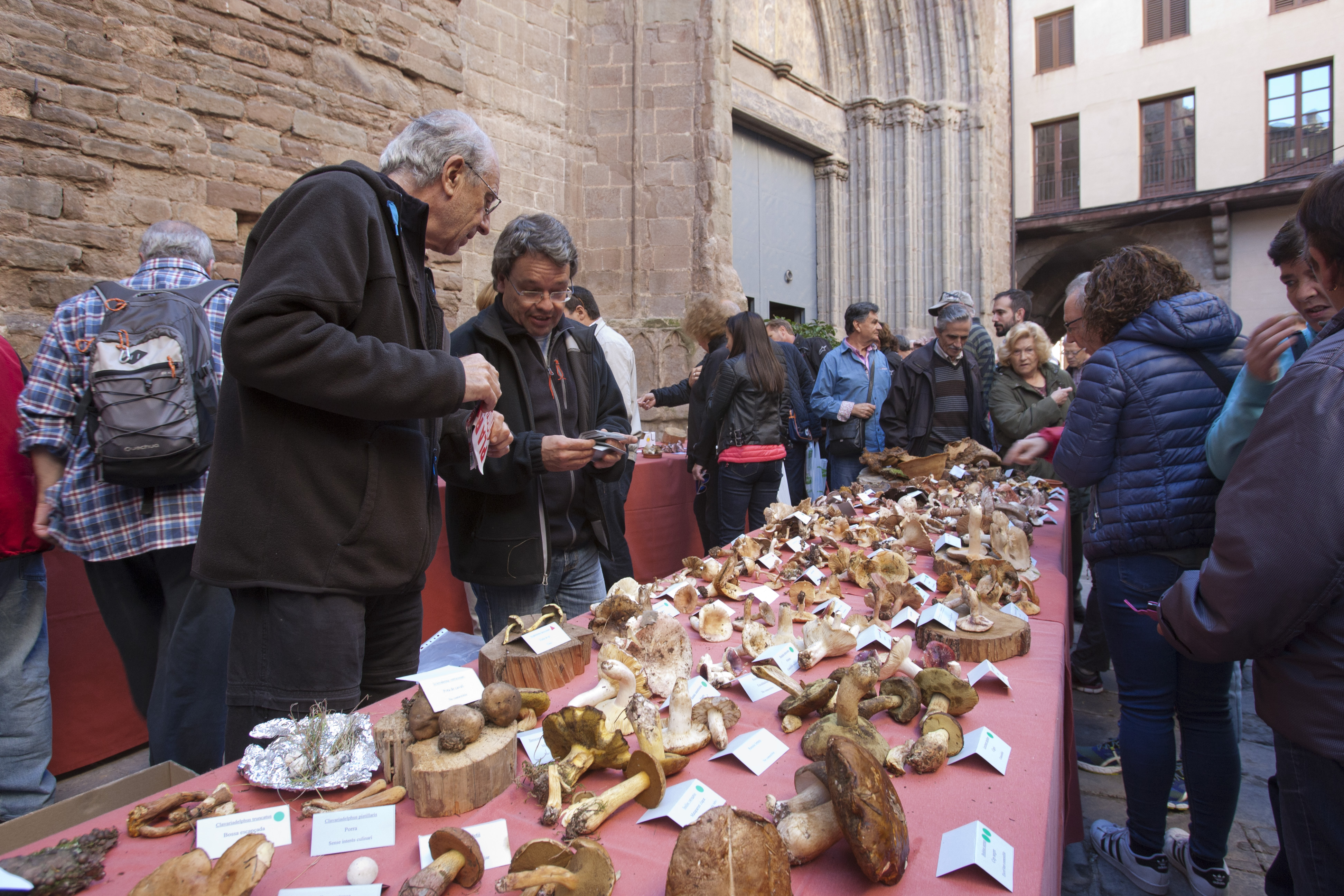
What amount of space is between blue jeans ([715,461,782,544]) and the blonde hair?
152 cm

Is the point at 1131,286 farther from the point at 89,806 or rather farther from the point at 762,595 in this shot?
the point at 89,806

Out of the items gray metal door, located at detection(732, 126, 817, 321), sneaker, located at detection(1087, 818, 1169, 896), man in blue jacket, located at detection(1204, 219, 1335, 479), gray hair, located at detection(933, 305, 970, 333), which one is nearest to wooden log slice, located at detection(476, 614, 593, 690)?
man in blue jacket, located at detection(1204, 219, 1335, 479)

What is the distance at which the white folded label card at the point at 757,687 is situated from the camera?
158 cm

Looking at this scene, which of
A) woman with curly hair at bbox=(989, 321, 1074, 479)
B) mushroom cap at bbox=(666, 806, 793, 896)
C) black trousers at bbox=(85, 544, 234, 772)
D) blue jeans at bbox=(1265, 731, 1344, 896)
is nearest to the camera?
mushroom cap at bbox=(666, 806, 793, 896)

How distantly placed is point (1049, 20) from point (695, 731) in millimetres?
24154

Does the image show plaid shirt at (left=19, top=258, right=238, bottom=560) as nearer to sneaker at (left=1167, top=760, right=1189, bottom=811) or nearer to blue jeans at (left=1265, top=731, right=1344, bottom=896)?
blue jeans at (left=1265, top=731, right=1344, bottom=896)

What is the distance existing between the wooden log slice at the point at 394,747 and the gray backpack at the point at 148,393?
1692 millimetres

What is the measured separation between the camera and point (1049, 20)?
65.3 ft

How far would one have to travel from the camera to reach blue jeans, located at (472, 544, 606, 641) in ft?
7.89

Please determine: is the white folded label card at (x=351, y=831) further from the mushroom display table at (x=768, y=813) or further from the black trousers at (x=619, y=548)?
the black trousers at (x=619, y=548)

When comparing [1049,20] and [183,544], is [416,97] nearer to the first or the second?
[183,544]

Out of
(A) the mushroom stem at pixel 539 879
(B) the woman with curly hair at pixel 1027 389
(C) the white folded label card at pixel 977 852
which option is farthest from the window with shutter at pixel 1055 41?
(A) the mushroom stem at pixel 539 879

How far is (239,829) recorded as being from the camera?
1.10m

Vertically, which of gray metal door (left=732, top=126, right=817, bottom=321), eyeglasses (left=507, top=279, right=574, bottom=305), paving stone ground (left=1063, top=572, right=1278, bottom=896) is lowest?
paving stone ground (left=1063, top=572, right=1278, bottom=896)
